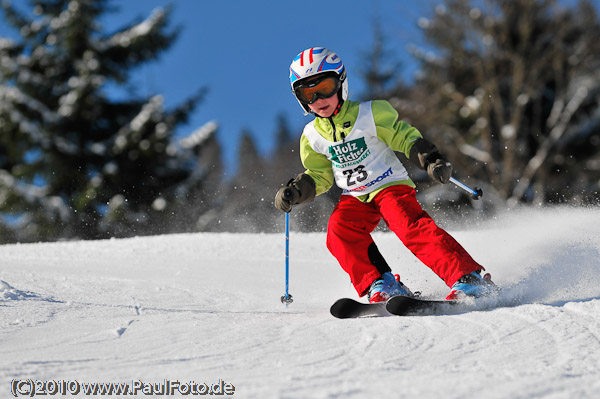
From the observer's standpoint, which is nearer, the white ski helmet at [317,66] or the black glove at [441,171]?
the black glove at [441,171]

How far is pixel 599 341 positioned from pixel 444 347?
0.58 meters

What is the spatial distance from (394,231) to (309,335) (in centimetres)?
140

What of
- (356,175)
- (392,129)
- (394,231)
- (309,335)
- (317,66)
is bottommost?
(309,335)

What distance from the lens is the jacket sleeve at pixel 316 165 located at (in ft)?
12.6

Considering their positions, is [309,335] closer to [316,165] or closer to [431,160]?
[431,160]

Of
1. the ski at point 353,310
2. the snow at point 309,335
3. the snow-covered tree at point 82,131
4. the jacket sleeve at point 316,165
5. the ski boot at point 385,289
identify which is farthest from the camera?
the snow-covered tree at point 82,131

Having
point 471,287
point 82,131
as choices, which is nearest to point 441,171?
point 471,287

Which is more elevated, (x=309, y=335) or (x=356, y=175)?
(x=356, y=175)

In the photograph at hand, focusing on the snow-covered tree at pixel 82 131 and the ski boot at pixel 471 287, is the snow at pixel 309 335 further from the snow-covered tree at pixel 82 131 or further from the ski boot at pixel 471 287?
the snow-covered tree at pixel 82 131

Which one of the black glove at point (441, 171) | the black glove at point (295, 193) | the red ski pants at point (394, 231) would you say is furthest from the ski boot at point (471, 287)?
the black glove at point (295, 193)

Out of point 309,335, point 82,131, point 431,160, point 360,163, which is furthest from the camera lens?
point 82,131

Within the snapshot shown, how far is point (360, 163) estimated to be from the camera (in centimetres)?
362

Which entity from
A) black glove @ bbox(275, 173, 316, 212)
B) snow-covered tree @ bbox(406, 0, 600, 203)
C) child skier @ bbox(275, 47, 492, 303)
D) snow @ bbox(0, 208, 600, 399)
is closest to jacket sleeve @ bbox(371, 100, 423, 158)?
child skier @ bbox(275, 47, 492, 303)

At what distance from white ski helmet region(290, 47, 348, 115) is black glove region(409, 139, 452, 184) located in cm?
58
